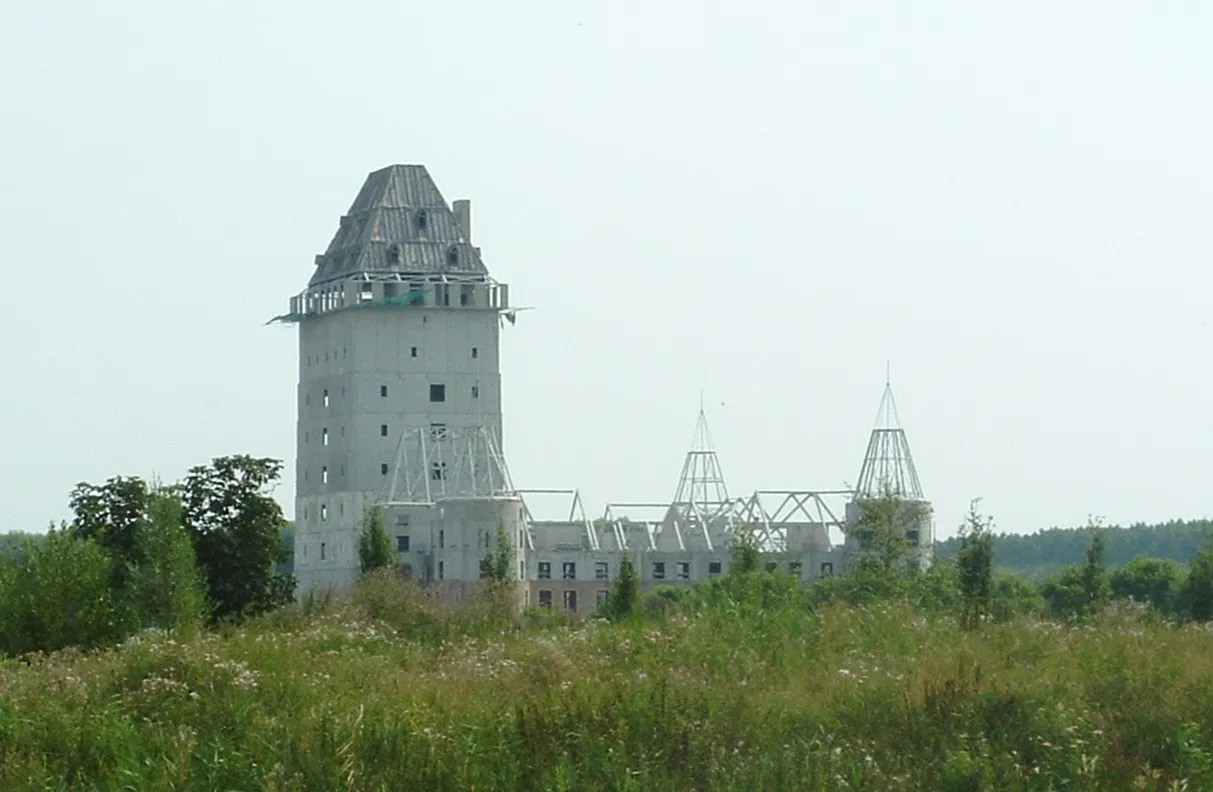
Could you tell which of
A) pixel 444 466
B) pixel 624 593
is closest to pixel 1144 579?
pixel 444 466

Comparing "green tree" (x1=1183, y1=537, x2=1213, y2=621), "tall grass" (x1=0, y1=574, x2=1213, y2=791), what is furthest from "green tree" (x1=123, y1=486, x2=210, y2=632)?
"green tree" (x1=1183, y1=537, x2=1213, y2=621)

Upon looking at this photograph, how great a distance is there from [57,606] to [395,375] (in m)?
113

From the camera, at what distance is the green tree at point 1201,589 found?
2269 inches

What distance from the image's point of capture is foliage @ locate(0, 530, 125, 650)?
120 ft

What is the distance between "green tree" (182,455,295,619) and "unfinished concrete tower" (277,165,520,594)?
81.5 metres

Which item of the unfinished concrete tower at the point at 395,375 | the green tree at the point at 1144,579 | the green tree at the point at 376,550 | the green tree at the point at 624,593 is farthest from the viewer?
the unfinished concrete tower at the point at 395,375

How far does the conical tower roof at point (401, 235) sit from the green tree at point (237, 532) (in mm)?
91861

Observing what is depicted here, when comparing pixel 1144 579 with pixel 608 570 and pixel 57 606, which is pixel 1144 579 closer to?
pixel 608 570

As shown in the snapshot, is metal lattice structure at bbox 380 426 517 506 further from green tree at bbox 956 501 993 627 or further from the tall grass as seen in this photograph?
the tall grass

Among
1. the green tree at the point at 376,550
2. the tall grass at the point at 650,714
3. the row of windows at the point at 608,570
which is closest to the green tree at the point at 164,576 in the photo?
the tall grass at the point at 650,714

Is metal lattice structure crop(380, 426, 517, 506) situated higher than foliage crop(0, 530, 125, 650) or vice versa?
metal lattice structure crop(380, 426, 517, 506)

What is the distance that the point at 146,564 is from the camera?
1828 inches

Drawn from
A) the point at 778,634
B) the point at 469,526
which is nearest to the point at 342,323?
the point at 469,526

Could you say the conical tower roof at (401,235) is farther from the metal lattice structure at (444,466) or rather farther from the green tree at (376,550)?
the green tree at (376,550)
